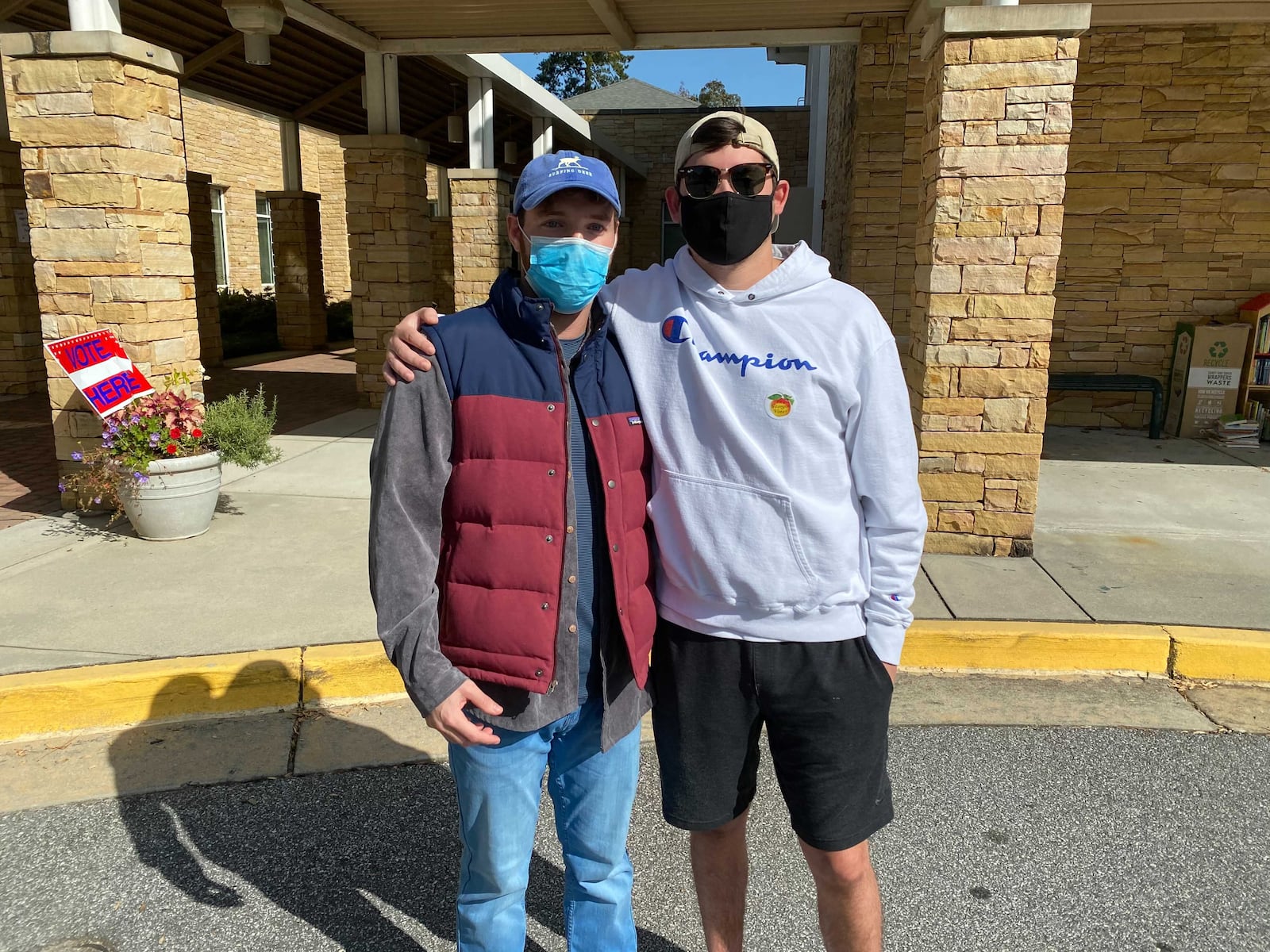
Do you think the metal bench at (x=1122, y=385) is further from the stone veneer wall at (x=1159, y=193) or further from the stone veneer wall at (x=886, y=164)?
the stone veneer wall at (x=886, y=164)

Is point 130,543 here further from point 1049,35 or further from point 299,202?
point 299,202

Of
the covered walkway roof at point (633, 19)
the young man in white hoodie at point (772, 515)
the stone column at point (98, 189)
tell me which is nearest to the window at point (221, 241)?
the covered walkway roof at point (633, 19)

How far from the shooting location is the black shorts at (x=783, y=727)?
190cm

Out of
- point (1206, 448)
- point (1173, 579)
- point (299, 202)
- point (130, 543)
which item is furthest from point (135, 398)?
point (299, 202)

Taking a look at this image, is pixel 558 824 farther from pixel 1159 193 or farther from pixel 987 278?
pixel 1159 193

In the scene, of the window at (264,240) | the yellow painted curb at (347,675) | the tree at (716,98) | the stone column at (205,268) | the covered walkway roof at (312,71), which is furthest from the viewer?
the tree at (716,98)

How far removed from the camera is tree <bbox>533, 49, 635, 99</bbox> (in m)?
46.3

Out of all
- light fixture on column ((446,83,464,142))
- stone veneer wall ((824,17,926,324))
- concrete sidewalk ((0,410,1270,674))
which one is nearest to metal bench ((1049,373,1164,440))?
concrete sidewalk ((0,410,1270,674))

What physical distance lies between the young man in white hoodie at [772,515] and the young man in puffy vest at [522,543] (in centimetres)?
10

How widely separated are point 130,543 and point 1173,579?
5939 millimetres

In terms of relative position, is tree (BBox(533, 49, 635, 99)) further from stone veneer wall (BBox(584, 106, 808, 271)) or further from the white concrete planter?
the white concrete planter

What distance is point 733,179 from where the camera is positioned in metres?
1.98

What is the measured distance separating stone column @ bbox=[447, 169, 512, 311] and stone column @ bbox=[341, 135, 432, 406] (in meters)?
0.61

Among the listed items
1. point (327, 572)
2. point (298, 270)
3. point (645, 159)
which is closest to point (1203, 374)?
point (327, 572)
